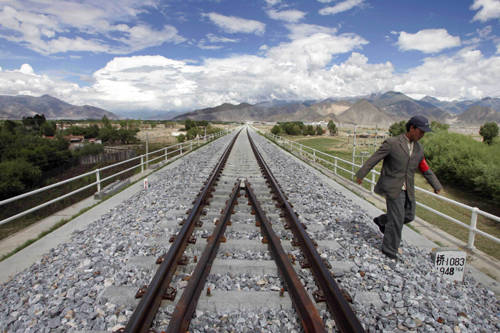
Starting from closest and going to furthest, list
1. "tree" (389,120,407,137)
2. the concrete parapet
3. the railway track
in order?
the railway track, the concrete parapet, "tree" (389,120,407,137)

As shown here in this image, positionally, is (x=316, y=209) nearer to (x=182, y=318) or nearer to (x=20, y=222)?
(x=182, y=318)

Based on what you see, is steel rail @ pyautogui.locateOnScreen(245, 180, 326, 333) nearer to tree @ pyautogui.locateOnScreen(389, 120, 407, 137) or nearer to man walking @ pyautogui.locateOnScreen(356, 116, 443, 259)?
man walking @ pyautogui.locateOnScreen(356, 116, 443, 259)

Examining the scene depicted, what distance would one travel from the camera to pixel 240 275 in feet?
11.7

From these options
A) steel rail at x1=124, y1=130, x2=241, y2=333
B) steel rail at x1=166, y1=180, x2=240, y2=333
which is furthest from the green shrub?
steel rail at x1=124, y1=130, x2=241, y2=333

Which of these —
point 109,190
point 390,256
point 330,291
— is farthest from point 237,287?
point 109,190

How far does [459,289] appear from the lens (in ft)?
11.6

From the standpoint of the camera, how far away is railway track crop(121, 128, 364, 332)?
8.84 ft

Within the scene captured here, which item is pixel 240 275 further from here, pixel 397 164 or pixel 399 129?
pixel 399 129

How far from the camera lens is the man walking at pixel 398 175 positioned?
12.8ft

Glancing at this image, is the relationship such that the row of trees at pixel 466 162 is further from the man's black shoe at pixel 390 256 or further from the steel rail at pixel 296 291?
the steel rail at pixel 296 291

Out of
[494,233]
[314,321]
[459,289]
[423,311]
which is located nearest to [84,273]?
[314,321]

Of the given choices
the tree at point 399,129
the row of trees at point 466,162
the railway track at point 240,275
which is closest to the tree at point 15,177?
the railway track at point 240,275

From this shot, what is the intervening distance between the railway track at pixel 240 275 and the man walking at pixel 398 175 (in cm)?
113

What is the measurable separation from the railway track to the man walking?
3.69 ft
